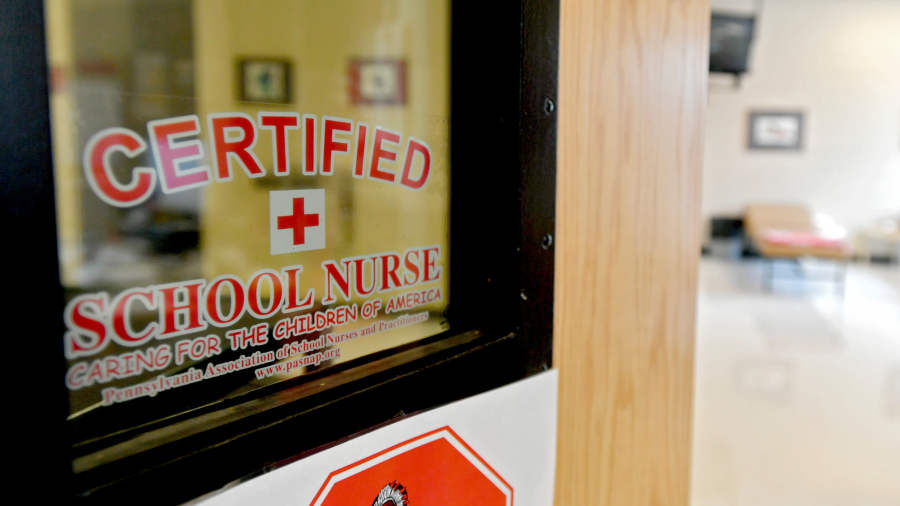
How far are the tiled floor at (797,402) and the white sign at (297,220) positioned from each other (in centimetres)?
246

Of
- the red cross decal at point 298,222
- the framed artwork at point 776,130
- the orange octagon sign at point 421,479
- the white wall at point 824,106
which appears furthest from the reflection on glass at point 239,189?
the framed artwork at point 776,130

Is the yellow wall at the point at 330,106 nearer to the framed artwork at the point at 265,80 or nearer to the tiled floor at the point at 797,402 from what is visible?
the framed artwork at the point at 265,80

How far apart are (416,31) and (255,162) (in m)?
0.34

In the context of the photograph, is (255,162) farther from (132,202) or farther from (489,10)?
(489,10)

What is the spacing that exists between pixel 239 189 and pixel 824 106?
940cm

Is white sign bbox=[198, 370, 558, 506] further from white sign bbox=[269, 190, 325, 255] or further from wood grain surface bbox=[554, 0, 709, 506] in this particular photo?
white sign bbox=[269, 190, 325, 255]

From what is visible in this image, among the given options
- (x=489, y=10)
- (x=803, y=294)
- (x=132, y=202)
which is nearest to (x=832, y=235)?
(x=803, y=294)

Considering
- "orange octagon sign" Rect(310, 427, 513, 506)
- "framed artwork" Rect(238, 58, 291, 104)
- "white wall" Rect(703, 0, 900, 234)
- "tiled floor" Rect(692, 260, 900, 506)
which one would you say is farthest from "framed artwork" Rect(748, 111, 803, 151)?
"framed artwork" Rect(238, 58, 291, 104)

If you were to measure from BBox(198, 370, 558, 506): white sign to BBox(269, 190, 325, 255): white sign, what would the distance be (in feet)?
0.75

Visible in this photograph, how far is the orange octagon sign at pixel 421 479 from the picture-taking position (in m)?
0.75

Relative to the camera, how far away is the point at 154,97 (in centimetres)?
62

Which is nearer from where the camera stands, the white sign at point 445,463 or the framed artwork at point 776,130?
the white sign at point 445,463

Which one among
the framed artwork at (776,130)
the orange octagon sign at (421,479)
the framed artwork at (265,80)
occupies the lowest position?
the orange octagon sign at (421,479)

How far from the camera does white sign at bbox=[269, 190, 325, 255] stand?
72 centimetres
